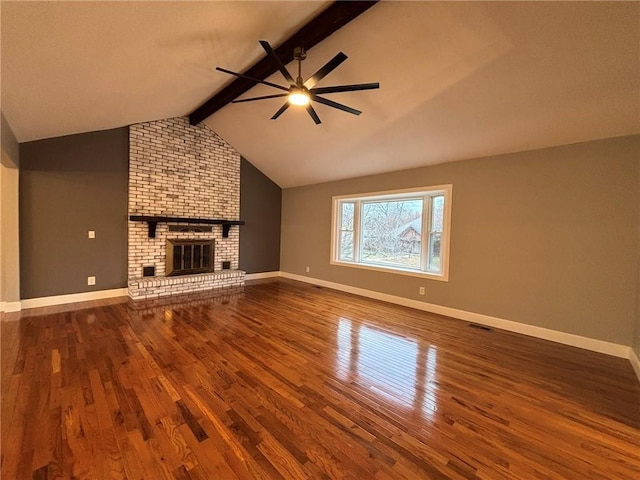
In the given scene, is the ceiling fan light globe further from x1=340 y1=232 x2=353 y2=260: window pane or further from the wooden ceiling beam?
x1=340 y1=232 x2=353 y2=260: window pane

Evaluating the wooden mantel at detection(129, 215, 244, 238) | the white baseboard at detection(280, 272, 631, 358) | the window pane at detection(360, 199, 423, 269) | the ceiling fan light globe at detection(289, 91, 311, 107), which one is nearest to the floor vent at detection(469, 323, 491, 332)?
the white baseboard at detection(280, 272, 631, 358)

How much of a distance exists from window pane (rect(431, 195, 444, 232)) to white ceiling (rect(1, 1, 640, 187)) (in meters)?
0.68

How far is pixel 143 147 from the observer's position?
5.07 meters

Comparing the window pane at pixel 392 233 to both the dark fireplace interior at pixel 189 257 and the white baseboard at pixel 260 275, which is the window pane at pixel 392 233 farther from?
the dark fireplace interior at pixel 189 257

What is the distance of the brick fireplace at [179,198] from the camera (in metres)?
5.02

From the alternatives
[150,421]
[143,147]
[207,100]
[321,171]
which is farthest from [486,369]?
[143,147]

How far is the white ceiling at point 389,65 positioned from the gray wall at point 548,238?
30 cm

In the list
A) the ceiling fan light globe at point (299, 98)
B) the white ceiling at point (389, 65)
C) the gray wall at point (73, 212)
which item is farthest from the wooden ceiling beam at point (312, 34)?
the gray wall at point (73, 212)

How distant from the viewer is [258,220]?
6895mm

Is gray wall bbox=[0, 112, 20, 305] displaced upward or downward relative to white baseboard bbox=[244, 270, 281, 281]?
upward

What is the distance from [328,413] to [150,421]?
1.17 m

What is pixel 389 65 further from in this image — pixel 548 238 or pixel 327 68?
pixel 548 238

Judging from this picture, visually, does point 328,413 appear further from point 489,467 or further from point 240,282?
point 240,282

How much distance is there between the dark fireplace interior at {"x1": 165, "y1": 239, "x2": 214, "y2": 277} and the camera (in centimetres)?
538
